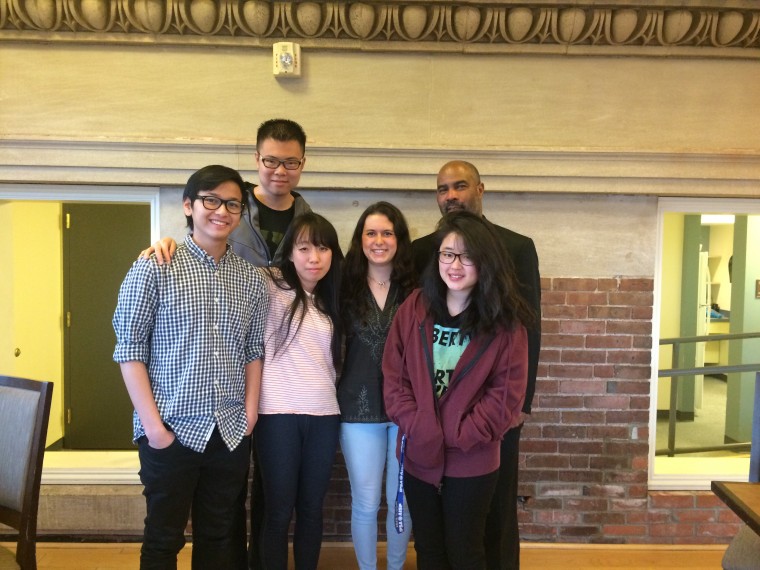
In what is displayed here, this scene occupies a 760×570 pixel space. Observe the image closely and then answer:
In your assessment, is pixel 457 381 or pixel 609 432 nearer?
pixel 457 381

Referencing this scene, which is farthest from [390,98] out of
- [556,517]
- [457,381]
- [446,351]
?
[556,517]

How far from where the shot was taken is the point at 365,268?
209cm

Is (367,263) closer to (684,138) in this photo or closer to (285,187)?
(285,187)

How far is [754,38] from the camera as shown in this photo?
8.27ft

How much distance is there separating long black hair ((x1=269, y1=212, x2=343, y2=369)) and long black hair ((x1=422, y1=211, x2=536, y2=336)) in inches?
14.4

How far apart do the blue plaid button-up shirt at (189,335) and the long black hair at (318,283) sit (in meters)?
0.18

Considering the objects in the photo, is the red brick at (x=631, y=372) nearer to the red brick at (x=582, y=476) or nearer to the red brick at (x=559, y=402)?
the red brick at (x=559, y=402)

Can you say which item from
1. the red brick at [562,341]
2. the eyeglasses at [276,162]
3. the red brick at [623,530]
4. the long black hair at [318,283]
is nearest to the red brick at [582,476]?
the red brick at [623,530]

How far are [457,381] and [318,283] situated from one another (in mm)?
607

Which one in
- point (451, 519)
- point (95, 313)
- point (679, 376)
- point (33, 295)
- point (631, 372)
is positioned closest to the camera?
point (451, 519)

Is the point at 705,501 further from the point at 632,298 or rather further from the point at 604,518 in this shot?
the point at 632,298

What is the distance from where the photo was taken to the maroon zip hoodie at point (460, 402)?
176cm

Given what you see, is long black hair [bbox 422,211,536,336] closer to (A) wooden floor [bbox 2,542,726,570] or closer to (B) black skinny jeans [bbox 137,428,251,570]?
(B) black skinny jeans [bbox 137,428,251,570]

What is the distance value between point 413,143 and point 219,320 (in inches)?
48.0
